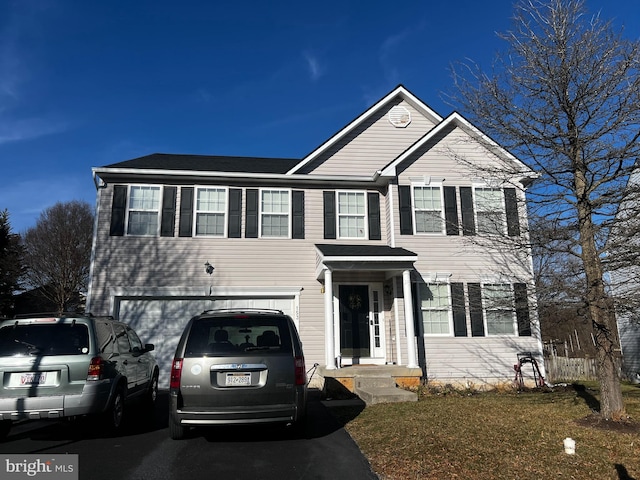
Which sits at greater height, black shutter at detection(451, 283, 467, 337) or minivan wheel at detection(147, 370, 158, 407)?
black shutter at detection(451, 283, 467, 337)

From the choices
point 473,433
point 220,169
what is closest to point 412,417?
point 473,433

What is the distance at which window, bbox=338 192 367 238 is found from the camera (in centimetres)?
1279

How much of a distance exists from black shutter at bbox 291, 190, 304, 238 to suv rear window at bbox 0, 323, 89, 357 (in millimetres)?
7417

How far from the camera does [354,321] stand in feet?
39.8

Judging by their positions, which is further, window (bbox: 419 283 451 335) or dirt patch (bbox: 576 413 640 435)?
window (bbox: 419 283 451 335)

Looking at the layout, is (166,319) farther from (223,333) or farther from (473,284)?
(473,284)

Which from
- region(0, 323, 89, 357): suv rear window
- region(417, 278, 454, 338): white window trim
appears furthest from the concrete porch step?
region(0, 323, 89, 357): suv rear window

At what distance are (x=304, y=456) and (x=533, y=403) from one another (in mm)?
5858

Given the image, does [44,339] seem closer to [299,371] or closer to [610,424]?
[299,371]

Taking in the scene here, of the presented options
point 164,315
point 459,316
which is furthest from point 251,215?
point 459,316

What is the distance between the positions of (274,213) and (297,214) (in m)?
0.70

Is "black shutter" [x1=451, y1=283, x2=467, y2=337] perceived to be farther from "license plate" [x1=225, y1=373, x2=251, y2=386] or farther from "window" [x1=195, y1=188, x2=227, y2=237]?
"license plate" [x1=225, y1=373, x2=251, y2=386]

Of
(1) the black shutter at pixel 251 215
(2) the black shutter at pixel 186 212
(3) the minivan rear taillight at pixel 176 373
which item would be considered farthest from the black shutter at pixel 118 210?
(3) the minivan rear taillight at pixel 176 373

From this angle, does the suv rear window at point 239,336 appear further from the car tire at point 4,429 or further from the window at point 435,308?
the window at point 435,308
